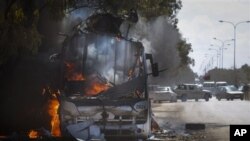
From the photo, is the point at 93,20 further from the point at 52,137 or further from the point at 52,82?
the point at 52,137

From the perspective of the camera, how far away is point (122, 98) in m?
12.9

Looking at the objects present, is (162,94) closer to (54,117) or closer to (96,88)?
(54,117)

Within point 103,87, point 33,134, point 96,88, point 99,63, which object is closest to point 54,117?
point 33,134

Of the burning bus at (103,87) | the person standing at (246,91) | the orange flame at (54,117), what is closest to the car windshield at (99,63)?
the burning bus at (103,87)

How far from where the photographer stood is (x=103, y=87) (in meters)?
13.2

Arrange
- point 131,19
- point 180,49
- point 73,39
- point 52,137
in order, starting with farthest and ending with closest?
point 180,49 < point 131,19 < point 73,39 < point 52,137

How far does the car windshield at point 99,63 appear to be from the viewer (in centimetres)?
1327

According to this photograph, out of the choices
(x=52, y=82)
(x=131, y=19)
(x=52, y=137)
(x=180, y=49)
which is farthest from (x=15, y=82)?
(x=180, y=49)

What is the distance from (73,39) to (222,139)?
5.80 metres

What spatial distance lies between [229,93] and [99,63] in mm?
44222

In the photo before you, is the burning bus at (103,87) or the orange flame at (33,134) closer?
the burning bus at (103,87)

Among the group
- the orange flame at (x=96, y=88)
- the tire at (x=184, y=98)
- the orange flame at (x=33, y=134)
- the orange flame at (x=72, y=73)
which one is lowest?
the tire at (x=184, y=98)

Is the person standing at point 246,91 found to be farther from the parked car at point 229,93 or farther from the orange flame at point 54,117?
the orange flame at point 54,117

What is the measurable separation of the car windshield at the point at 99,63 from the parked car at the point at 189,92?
40876 mm
